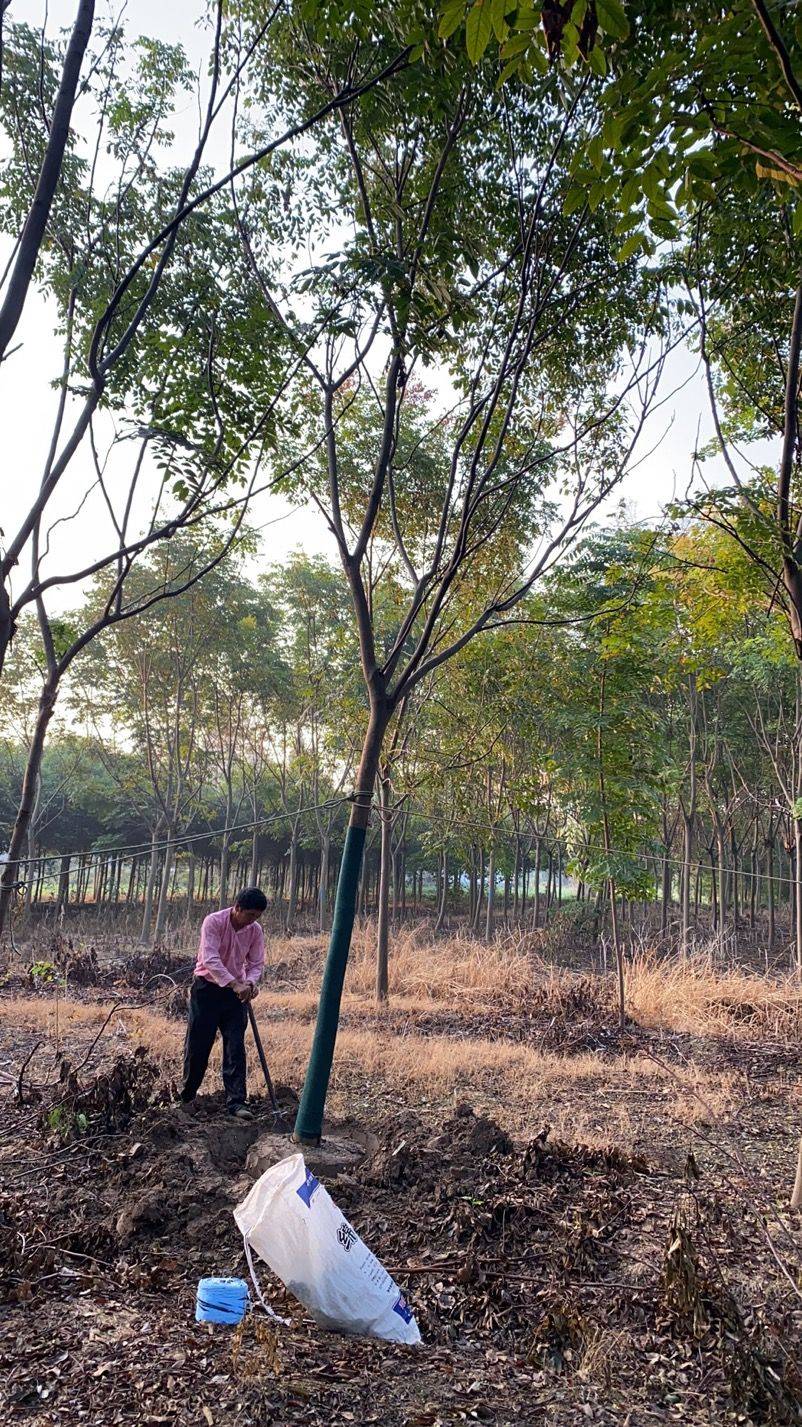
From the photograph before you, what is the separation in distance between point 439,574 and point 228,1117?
3.72 metres

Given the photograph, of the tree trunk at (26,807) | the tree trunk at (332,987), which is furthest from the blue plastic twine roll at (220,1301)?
the tree trunk at (26,807)

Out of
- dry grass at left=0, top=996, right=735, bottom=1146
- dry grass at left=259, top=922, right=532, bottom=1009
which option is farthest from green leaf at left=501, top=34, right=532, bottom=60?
dry grass at left=259, top=922, right=532, bottom=1009

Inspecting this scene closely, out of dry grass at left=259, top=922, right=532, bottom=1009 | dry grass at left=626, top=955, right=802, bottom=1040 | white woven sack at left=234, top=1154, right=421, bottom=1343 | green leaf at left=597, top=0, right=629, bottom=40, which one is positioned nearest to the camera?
green leaf at left=597, top=0, right=629, bottom=40

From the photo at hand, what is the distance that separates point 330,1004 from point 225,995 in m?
1.12

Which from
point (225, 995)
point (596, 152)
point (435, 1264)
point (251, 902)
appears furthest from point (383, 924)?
point (596, 152)

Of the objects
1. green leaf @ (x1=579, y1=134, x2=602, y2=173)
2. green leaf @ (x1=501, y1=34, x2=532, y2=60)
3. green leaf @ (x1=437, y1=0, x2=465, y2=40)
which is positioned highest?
green leaf @ (x1=437, y1=0, x2=465, y2=40)

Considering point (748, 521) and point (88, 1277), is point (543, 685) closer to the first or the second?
point (748, 521)

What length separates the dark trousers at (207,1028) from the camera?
5207mm

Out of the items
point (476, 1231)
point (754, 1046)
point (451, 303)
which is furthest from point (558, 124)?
point (754, 1046)

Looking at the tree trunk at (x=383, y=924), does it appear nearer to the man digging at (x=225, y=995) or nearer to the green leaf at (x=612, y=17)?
the man digging at (x=225, y=995)

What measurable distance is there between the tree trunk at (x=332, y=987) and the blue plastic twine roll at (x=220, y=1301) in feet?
4.82

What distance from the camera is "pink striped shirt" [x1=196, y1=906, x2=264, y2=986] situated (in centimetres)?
518

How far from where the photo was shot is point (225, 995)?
529 cm

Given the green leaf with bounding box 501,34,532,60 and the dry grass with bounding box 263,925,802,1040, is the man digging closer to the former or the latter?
the green leaf with bounding box 501,34,532,60
